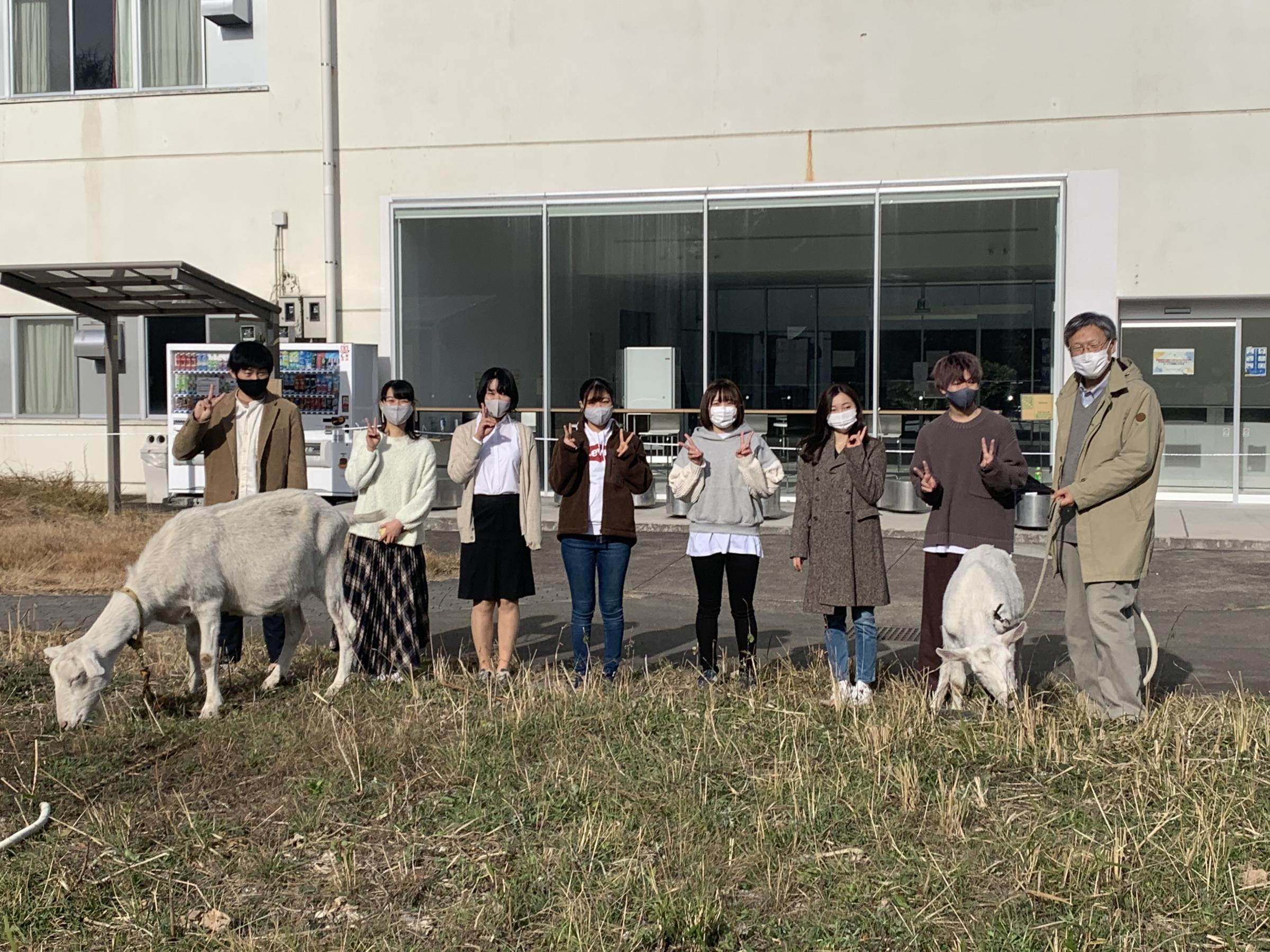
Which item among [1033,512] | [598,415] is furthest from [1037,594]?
[1033,512]

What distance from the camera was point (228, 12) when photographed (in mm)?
18328

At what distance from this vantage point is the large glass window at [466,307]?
18.6 metres

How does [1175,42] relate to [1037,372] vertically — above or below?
above

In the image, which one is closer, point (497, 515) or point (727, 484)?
point (727, 484)

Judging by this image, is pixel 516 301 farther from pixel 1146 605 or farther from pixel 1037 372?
pixel 1146 605

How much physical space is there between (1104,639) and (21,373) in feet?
59.4

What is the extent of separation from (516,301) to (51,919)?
15.0 metres

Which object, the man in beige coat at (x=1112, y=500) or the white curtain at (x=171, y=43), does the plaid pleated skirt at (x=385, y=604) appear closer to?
the man in beige coat at (x=1112, y=500)

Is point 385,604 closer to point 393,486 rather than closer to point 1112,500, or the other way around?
point 393,486

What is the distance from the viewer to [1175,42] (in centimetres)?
1642

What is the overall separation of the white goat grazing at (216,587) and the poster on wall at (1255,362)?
45.9ft

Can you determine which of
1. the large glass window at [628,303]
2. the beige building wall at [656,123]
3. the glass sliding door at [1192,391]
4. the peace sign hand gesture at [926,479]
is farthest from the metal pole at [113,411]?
the glass sliding door at [1192,391]

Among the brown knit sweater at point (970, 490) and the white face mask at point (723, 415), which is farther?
the white face mask at point (723, 415)

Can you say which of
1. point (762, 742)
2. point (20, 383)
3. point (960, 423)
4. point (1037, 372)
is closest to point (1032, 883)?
point (762, 742)
